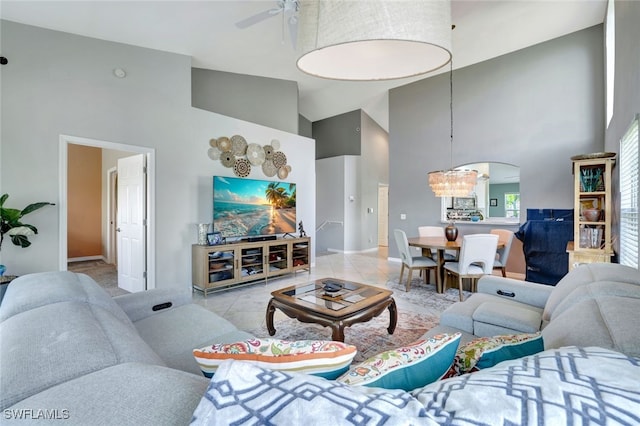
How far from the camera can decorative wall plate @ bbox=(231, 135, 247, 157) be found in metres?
4.70

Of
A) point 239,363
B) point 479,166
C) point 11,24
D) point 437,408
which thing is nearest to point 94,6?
point 11,24

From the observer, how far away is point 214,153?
177 inches

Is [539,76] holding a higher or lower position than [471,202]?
higher

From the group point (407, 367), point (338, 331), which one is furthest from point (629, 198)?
point (407, 367)

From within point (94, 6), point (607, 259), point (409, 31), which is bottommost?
point (607, 259)

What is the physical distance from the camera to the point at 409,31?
1218 millimetres

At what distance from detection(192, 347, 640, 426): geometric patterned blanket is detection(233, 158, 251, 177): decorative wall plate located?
4486 mm

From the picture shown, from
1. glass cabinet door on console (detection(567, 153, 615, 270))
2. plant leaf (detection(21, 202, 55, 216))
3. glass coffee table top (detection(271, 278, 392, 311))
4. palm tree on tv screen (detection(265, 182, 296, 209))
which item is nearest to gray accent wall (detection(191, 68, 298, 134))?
palm tree on tv screen (detection(265, 182, 296, 209))

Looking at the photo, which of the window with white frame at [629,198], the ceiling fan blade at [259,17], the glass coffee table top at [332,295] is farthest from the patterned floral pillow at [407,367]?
the ceiling fan blade at [259,17]

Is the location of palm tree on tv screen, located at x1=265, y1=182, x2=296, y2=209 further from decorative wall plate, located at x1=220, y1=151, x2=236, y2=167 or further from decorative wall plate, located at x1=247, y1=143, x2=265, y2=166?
decorative wall plate, located at x1=220, y1=151, x2=236, y2=167

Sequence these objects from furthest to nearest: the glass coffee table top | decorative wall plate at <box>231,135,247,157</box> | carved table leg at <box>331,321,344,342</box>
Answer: decorative wall plate at <box>231,135,247,157</box> → the glass coffee table top → carved table leg at <box>331,321,344,342</box>

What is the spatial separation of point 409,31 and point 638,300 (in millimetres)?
1407

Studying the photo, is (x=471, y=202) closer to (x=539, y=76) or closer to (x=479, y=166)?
(x=479, y=166)

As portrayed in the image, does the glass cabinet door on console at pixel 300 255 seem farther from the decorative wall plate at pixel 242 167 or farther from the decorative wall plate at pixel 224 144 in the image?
the decorative wall plate at pixel 224 144
